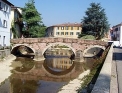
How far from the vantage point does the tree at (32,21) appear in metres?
54.3

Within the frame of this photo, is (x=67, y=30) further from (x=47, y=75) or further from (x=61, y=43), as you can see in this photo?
(x=47, y=75)

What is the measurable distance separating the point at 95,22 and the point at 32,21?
1831cm

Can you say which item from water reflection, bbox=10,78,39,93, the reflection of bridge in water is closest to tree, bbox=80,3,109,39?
the reflection of bridge in water

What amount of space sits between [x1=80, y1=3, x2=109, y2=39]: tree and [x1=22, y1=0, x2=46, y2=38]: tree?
13353 millimetres

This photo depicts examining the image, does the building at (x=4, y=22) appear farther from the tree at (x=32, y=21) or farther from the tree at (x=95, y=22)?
the tree at (x=95, y=22)

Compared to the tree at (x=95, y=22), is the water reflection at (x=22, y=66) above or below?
below

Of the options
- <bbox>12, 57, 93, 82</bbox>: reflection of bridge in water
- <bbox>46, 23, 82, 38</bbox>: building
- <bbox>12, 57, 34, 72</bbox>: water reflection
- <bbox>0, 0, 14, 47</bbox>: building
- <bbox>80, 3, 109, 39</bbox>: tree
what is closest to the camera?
<bbox>12, 57, 93, 82</bbox>: reflection of bridge in water

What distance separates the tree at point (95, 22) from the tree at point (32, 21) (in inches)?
526

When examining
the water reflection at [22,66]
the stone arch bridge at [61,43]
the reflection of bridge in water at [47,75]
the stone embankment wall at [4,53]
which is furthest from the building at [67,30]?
the reflection of bridge in water at [47,75]

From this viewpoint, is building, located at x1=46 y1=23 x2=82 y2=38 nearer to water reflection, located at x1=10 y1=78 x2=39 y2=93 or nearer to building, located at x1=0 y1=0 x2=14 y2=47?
building, located at x1=0 y1=0 x2=14 y2=47

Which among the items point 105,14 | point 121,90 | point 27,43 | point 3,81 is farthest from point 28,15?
point 121,90

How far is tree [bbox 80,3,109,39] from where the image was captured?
61166 mm

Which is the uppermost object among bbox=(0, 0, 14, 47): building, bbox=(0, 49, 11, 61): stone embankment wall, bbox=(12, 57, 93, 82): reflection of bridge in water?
bbox=(0, 0, 14, 47): building

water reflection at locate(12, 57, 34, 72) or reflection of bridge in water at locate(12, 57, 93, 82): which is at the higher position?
water reflection at locate(12, 57, 34, 72)
